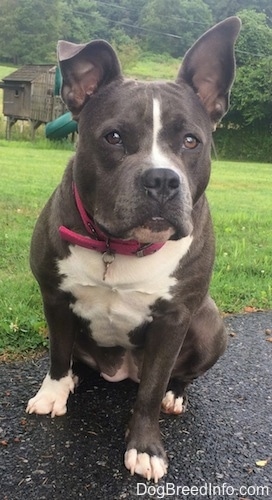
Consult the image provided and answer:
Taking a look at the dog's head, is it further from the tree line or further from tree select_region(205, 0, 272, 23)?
tree select_region(205, 0, 272, 23)

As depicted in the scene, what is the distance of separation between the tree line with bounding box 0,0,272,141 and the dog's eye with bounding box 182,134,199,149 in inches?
1063

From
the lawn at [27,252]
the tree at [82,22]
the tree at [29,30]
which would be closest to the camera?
the lawn at [27,252]

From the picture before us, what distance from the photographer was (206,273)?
269cm

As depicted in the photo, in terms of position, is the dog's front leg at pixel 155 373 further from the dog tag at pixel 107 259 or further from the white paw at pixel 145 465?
the dog tag at pixel 107 259

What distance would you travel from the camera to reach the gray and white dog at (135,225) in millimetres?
2324

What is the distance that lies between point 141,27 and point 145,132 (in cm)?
Result: 4093

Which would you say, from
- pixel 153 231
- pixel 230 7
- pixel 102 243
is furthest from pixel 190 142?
pixel 230 7

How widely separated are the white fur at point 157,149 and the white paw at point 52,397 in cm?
120

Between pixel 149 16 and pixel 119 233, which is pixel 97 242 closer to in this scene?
pixel 119 233

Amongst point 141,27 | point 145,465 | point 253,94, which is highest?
point 145,465

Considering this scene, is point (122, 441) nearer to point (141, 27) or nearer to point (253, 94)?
point (253, 94)

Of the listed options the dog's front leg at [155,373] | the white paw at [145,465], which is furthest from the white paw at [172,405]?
the white paw at [145,465]

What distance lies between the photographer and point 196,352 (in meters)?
2.95

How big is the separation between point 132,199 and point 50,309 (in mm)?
797
